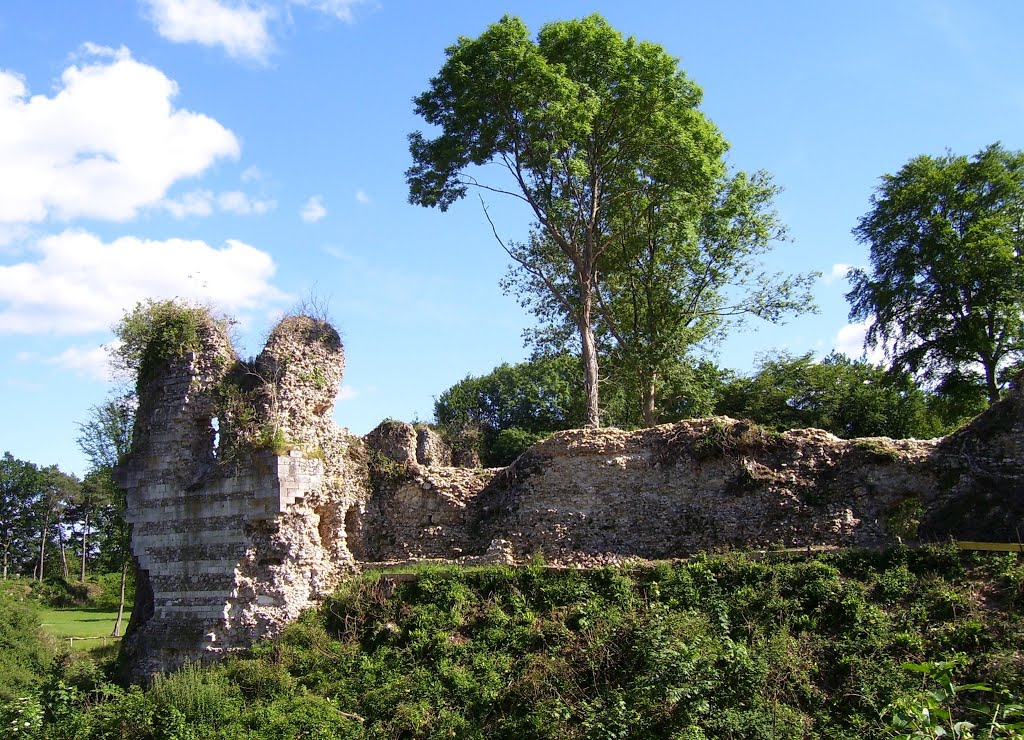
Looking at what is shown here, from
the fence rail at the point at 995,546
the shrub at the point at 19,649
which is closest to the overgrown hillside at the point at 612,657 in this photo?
the fence rail at the point at 995,546

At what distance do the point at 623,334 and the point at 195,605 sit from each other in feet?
47.9

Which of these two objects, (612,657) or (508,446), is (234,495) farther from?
(508,446)

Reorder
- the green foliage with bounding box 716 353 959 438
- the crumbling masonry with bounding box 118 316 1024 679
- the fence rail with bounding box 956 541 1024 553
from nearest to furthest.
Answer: the fence rail with bounding box 956 541 1024 553 < the crumbling masonry with bounding box 118 316 1024 679 < the green foliage with bounding box 716 353 959 438

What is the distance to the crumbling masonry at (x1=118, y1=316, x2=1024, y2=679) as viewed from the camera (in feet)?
44.0

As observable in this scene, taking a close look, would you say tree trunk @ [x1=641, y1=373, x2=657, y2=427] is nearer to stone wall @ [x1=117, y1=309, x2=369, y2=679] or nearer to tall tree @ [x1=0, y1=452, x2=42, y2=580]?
stone wall @ [x1=117, y1=309, x2=369, y2=679]

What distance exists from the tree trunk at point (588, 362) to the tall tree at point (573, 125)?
0.09 ft

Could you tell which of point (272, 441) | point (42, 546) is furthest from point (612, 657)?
point (42, 546)

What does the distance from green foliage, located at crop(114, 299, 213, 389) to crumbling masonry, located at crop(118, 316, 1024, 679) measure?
0.19 m

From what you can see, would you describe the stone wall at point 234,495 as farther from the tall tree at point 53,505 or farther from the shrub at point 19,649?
the tall tree at point 53,505

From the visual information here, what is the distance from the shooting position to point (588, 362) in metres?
20.2

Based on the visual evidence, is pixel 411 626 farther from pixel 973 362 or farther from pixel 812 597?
pixel 973 362

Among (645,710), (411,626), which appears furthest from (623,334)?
(645,710)

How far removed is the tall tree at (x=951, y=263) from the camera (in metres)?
22.5

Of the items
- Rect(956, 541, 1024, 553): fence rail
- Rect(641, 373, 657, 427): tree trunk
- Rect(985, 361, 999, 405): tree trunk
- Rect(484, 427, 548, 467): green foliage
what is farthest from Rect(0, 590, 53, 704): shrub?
Rect(985, 361, 999, 405): tree trunk
